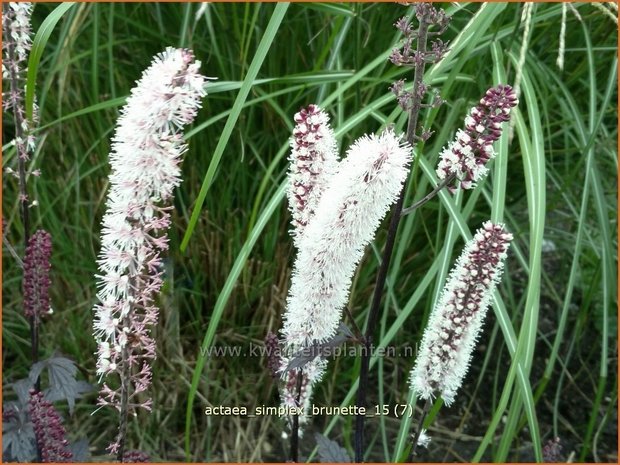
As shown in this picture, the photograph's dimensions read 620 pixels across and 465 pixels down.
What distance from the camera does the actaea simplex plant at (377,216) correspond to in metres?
1.38

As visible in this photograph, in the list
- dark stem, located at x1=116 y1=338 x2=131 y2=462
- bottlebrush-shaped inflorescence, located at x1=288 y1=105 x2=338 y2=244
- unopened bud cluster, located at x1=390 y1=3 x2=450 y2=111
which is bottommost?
dark stem, located at x1=116 y1=338 x2=131 y2=462

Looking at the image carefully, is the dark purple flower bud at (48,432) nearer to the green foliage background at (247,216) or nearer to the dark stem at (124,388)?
the dark stem at (124,388)

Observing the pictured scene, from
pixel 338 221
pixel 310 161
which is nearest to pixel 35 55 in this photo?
pixel 310 161

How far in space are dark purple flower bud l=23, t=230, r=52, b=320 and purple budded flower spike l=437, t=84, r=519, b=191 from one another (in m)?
0.89

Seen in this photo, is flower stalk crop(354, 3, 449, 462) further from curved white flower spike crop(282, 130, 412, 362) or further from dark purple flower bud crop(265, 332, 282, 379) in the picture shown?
dark purple flower bud crop(265, 332, 282, 379)

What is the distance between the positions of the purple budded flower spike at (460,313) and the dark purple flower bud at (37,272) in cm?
86

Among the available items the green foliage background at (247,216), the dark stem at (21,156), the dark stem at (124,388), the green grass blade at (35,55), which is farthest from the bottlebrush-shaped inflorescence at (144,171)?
the green foliage background at (247,216)

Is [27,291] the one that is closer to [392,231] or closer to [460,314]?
[392,231]

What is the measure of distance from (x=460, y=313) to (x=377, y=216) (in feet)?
1.08

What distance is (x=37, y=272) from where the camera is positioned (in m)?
1.75

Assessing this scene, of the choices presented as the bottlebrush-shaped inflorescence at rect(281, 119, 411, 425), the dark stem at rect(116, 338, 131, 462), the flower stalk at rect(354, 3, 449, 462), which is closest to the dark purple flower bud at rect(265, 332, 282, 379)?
the bottlebrush-shaped inflorescence at rect(281, 119, 411, 425)

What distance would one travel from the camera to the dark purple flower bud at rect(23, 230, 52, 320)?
173 centimetres

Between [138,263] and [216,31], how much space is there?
1.74 m

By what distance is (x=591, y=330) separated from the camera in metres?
3.54
